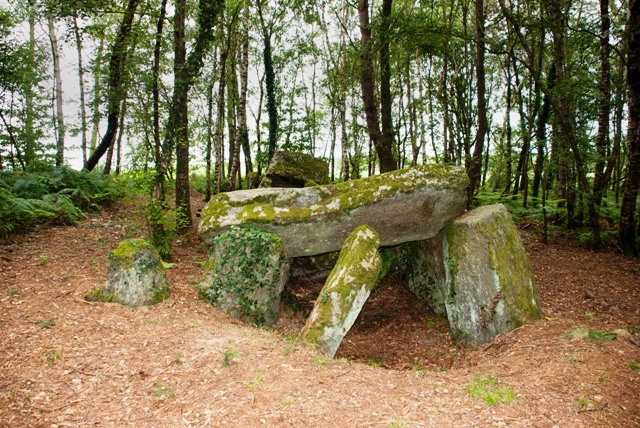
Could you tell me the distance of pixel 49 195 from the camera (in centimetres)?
842

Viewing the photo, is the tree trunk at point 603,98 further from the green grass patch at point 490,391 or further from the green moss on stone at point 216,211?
the green moss on stone at point 216,211

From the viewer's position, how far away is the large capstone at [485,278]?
565cm

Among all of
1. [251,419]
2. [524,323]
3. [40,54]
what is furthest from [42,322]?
[40,54]

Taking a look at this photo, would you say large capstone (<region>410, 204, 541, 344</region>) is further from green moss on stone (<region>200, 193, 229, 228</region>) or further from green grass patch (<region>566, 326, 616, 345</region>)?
green moss on stone (<region>200, 193, 229, 228</region>)

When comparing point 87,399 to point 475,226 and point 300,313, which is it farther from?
point 475,226

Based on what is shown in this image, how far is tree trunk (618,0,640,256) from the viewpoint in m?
7.26

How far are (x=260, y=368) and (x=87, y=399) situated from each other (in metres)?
1.52

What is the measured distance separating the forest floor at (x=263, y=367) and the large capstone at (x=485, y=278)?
283 millimetres

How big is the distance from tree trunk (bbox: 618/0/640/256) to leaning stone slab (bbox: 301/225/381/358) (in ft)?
19.7

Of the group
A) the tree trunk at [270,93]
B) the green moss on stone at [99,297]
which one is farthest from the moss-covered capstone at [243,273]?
the tree trunk at [270,93]

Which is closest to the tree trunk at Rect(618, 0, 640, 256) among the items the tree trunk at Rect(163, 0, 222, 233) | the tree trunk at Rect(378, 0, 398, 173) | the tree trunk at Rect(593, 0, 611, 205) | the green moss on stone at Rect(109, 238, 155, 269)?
the tree trunk at Rect(593, 0, 611, 205)

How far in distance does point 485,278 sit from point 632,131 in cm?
508

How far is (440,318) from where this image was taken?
22.1 feet

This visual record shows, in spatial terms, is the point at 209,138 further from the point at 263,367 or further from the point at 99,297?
the point at 263,367
